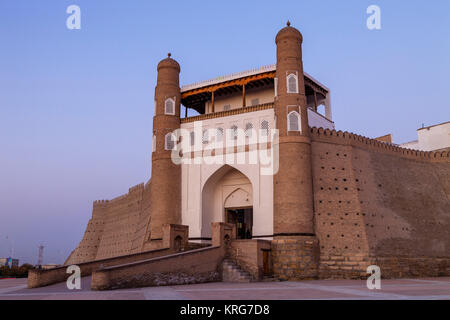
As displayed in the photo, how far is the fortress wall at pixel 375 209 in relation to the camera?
16859 mm

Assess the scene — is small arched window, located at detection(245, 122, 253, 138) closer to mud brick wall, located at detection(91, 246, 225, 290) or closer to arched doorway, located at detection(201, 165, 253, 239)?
arched doorway, located at detection(201, 165, 253, 239)

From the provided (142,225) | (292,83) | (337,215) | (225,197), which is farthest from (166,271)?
(142,225)

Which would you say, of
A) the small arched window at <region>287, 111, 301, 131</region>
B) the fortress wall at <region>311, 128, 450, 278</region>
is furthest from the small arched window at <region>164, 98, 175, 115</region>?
the fortress wall at <region>311, 128, 450, 278</region>

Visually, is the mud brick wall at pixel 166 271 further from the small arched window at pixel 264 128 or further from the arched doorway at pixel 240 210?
the small arched window at pixel 264 128

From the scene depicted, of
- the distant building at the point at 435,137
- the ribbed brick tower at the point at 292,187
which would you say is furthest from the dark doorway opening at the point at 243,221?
the distant building at the point at 435,137

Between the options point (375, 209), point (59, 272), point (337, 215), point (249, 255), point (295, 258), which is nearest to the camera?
point (59, 272)

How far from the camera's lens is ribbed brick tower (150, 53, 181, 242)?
1958 centimetres

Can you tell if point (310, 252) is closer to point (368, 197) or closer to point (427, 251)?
point (368, 197)

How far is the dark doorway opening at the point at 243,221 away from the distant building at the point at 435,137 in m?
12.1

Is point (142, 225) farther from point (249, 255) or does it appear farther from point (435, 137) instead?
point (435, 137)

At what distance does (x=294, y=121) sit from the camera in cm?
1777

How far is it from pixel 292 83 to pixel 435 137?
39.7 feet
